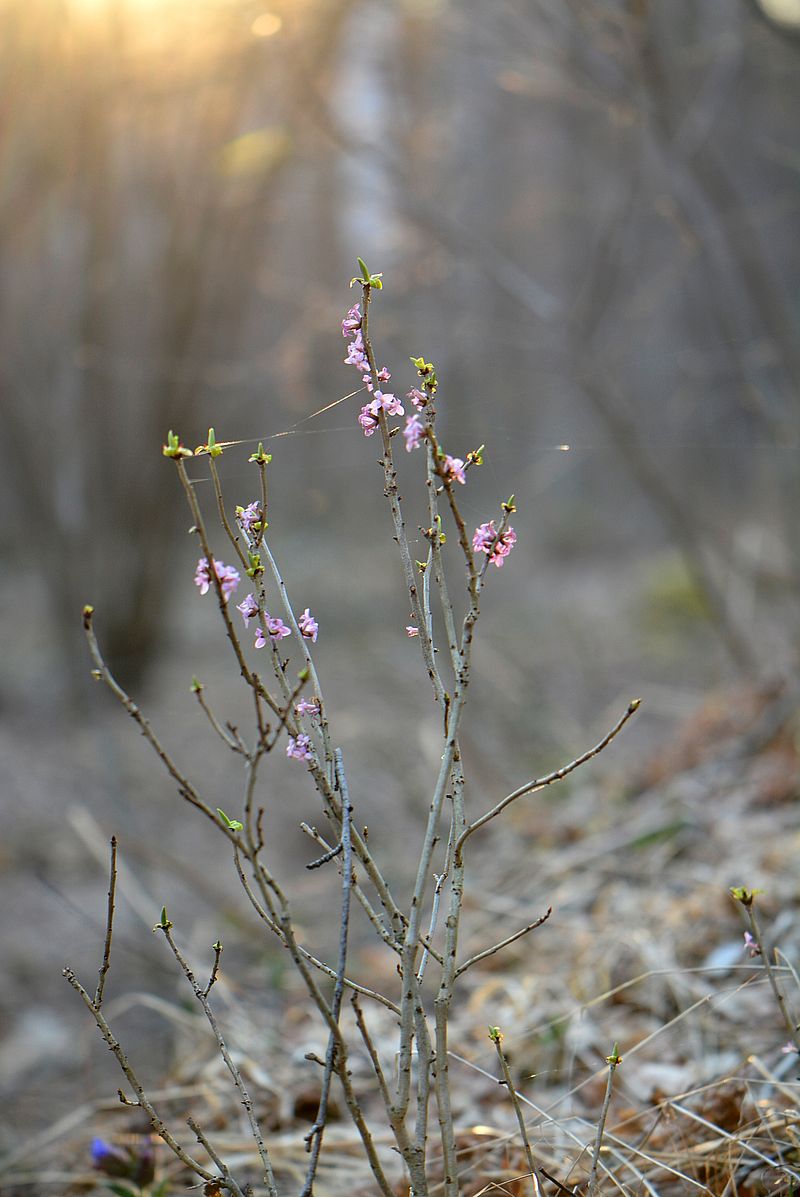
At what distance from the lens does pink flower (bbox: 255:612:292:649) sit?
1.02 m

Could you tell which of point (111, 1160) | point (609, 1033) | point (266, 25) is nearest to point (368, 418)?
point (111, 1160)

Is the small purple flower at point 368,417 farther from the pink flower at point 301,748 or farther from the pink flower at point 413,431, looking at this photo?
the pink flower at point 301,748

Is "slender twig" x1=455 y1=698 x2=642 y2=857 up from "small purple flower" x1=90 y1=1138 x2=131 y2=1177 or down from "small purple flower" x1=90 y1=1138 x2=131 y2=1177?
up

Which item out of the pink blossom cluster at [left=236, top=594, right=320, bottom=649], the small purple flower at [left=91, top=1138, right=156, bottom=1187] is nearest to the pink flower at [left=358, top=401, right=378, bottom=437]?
the pink blossom cluster at [left=236, top=594, right=320, bottom=649]

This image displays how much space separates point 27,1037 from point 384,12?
5.06 metres

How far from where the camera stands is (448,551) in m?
4.62

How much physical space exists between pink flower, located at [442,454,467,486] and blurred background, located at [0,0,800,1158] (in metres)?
0.46

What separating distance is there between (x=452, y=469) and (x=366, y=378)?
0.49ft

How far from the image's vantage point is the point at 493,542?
103 cm

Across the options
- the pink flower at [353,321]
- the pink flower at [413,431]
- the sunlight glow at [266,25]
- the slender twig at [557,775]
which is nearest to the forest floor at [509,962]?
the slender twig at [557,775]

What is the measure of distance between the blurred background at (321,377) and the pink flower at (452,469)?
1.52 feet

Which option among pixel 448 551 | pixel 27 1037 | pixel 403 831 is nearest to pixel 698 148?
pixel 448 551

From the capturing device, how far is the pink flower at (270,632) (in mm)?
1022

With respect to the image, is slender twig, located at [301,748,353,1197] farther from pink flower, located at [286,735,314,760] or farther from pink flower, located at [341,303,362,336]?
pink flower, located at [341,303,362,336]
